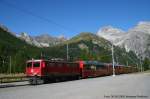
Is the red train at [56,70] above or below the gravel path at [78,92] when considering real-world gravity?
above

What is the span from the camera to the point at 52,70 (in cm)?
3988

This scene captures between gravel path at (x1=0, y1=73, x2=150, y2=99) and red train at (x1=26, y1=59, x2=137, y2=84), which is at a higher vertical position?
red train at (x1=26, y1=59, x2=137, y2=84)

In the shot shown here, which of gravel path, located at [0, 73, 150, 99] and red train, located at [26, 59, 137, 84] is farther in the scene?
red train, located at [26, 59, 137, 84]

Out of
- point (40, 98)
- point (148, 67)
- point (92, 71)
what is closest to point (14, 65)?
point (92, 71)

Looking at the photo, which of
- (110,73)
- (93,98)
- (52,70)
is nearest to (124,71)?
(110,73)

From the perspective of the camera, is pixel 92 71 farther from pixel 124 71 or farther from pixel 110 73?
pixel 124 71

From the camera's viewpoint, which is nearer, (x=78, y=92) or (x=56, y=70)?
(x=78, y=92)

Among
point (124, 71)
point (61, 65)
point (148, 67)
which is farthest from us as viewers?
point (148, 67)

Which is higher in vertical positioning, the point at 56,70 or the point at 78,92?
the point at 56,70

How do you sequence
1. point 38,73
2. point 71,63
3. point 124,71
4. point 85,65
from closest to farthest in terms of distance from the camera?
point 38,73, point 71,63, point 85,65, point 124,71

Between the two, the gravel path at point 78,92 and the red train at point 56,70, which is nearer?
the gravel path at point 78,92

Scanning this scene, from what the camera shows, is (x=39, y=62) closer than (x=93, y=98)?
No

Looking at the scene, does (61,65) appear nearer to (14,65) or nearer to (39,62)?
(39,62)

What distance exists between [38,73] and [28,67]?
2667 mm
